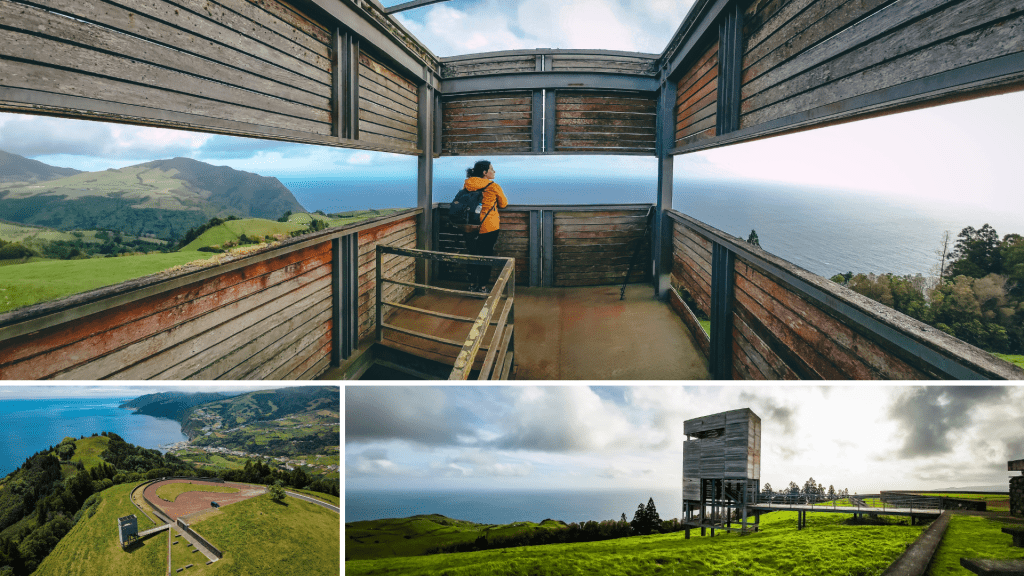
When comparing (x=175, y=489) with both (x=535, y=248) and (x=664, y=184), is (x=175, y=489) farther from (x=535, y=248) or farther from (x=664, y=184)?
(x=664, y=184)

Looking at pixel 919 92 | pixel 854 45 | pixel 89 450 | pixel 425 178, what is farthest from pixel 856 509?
pixel 425 178

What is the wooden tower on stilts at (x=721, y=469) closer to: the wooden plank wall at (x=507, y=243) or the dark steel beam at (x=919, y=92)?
the dark steel beam at (x=919, y=92)

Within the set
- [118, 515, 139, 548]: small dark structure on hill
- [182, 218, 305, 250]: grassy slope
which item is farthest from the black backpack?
[118, 515, 139, 548]: small dark structure on hill

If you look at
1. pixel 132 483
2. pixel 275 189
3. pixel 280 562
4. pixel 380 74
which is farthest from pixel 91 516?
pixel 380 74

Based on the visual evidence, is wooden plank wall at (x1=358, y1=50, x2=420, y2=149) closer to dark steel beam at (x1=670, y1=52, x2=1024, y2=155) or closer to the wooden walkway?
dark steel beam at (x1=670, y1=52, x2=1024, y2=155)

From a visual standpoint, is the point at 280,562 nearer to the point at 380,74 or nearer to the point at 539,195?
the point at 380,74
